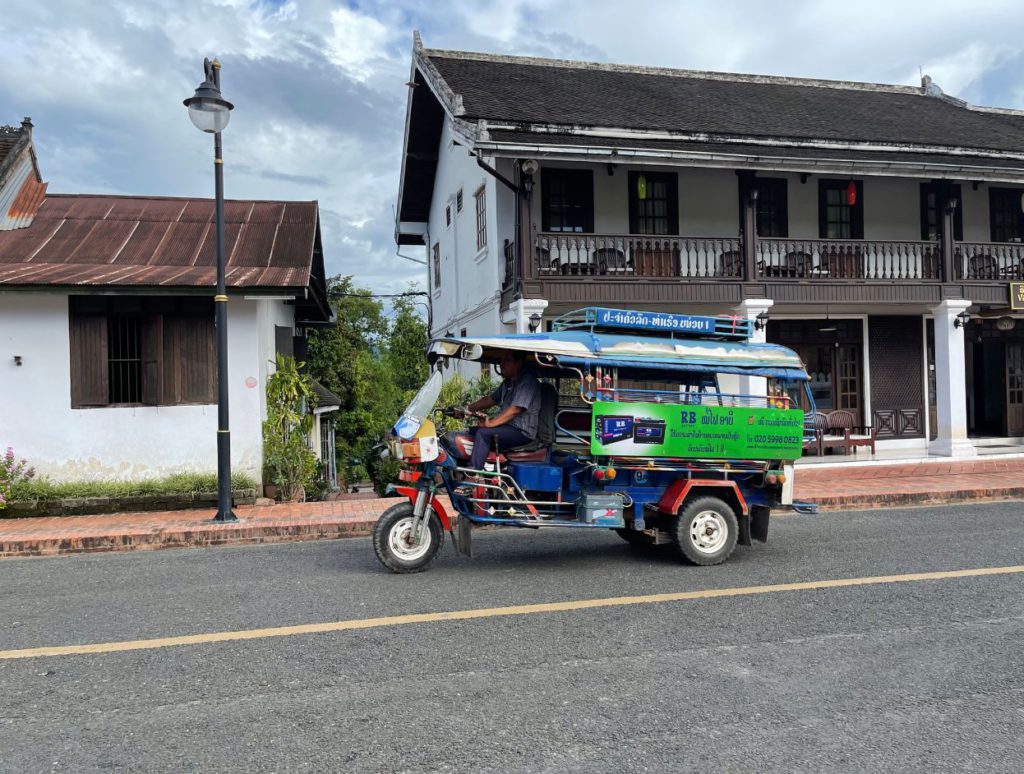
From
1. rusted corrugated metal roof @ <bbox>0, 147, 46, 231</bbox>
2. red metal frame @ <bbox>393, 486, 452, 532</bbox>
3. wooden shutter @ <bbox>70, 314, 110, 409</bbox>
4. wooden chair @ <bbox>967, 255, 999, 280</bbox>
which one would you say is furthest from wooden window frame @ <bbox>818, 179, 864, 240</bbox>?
rusted corrugated metal roof @ <bbox>0, 147, 46, 231</bbox>

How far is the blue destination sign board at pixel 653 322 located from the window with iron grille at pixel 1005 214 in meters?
13.4

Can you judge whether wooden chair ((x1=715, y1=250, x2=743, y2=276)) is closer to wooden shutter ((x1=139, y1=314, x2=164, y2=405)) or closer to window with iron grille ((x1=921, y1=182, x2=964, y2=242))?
window with iron grille ((x1=921, y1=182, x2=964, y2=242))

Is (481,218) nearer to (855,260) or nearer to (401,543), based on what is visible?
(855,260)

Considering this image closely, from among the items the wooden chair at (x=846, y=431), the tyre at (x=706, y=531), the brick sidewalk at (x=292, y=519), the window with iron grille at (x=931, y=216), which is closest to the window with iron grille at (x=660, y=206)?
the wooden chair at (x=846, y=431)

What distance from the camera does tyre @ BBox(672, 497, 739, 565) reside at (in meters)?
7.04

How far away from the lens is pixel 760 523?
7.59m

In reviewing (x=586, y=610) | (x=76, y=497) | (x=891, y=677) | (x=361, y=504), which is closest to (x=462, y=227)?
(x=361, y=504)

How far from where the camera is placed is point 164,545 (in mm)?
8742

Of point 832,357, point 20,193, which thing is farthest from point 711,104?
point 20,193

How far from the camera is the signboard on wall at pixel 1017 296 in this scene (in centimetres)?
1559

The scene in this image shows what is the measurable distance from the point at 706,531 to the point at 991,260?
1263 centimetres

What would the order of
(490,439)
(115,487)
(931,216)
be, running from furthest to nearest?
(931,216), (115,487), (490,439)

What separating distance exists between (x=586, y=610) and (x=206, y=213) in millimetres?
11553

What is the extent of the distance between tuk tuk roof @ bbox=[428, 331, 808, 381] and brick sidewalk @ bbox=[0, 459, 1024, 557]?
342cm
